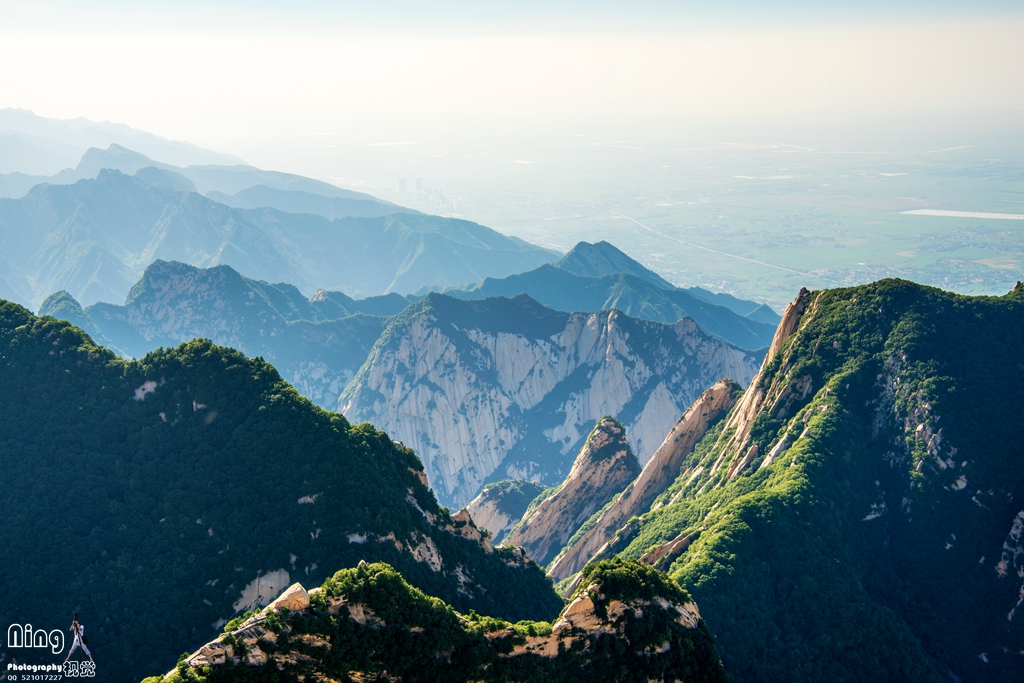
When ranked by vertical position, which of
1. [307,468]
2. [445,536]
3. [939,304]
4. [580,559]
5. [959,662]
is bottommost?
[580,559]

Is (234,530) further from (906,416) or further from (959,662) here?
(906,416)

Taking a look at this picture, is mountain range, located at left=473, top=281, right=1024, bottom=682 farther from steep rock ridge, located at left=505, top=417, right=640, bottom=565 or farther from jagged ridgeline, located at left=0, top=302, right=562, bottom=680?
jagged ridgeline, located at left=0, top=302, right=562, bottom=680

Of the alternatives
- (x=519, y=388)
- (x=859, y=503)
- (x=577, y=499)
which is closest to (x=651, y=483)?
(x=577, y=499)

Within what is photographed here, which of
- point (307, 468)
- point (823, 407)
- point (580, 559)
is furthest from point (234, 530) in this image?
point (823, 407)

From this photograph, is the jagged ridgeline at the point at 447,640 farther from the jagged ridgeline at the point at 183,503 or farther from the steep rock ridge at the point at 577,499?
the steep rock ridge at the point at 577,499

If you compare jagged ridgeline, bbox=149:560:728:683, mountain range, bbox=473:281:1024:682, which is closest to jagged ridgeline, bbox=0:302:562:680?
jagged ridgeline, bbox=149:560:728:683

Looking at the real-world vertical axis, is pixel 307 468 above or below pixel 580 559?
above
